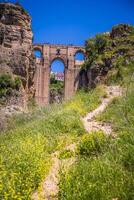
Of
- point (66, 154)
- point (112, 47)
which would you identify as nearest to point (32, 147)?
point (66, 154)

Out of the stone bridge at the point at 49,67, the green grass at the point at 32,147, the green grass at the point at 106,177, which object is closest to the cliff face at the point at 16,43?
the green grass at the point at 32,147

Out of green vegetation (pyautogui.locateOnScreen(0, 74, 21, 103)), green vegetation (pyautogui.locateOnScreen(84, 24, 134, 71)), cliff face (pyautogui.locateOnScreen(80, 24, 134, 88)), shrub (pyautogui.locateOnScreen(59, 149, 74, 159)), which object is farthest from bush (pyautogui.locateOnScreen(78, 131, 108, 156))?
green vegetation (pyautogui.locateOnScreen(84, 24, 134, 71))

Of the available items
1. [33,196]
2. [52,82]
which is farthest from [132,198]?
[52,82]

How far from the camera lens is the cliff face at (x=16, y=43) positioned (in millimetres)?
24359

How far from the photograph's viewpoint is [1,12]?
25375 mm

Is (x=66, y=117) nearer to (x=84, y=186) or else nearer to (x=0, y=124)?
(x=0, y=124)

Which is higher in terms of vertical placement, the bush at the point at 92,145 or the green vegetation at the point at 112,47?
the green vegetation at the point at 112,47

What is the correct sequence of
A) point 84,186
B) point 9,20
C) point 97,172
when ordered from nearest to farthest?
point 84,186 → point 97,172 → point 9,20

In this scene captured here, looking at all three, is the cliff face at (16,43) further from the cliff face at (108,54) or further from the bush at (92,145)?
the bush at (92,145)

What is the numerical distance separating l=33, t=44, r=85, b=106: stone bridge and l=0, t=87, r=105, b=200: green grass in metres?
33.7

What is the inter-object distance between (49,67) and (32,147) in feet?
146

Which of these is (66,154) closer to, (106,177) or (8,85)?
(106,177)

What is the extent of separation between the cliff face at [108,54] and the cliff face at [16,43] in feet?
17.0

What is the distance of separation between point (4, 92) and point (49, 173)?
658 inches
